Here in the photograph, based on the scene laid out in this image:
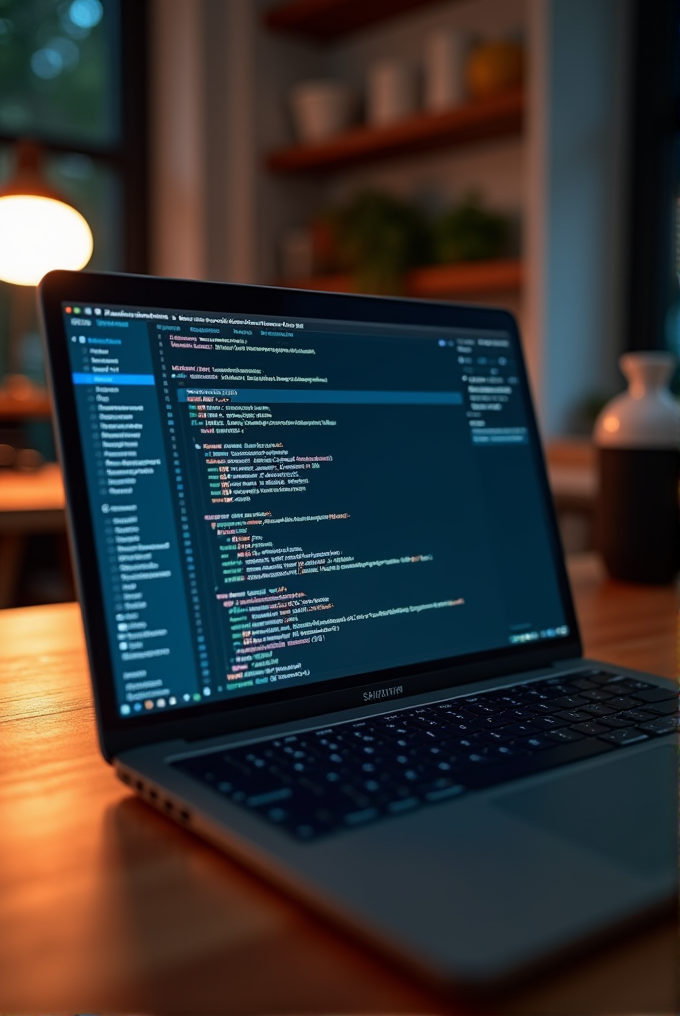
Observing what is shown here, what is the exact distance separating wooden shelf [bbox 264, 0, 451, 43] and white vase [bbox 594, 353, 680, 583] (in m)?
2.52

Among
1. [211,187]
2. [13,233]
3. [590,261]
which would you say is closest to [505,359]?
[13,233]

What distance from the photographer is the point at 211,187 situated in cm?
353

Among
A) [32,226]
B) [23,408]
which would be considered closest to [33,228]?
[32,226]

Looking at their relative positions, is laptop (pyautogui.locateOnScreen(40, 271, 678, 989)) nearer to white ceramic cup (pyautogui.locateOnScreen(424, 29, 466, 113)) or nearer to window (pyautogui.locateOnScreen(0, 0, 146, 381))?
white ceramic cup (pyautogui.locateOnScreen(424, 29, 466, 113))

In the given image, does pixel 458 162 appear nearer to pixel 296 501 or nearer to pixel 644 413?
pixel 644 413

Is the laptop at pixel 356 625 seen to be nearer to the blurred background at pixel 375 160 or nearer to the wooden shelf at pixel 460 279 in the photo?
the blurred background at pixel 375 160

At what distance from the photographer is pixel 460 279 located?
3.02 metres

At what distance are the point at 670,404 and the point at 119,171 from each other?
2.97 m

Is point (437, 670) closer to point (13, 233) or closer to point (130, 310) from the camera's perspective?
point (130, 310)

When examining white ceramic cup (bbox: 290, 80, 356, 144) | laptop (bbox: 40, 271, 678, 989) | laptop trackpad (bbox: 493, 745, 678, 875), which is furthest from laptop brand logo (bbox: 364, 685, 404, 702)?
white ceramic cup (bbox: 290, 80, 356, 144)

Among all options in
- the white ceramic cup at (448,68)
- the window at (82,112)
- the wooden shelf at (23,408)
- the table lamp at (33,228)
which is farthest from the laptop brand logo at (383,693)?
the window at (82,112)

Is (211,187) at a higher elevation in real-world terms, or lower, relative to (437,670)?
higher

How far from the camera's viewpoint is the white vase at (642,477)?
3.65 feet

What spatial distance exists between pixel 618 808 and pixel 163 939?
21cm
